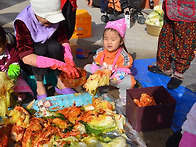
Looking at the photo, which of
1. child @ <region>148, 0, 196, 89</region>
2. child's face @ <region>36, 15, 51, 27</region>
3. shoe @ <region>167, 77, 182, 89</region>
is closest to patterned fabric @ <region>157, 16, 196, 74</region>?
child @ <region>148, 0, 196, 89</region>

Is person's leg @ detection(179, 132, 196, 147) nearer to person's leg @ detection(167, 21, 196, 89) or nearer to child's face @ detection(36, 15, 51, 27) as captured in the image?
person's leg @ detection(167, 21, 196, 89)

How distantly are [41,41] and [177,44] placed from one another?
72.1 inches

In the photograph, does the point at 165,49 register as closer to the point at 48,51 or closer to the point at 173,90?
the point at 173,90

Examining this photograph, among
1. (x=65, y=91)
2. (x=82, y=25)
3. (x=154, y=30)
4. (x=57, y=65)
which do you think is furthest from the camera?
(x=154, y=30)

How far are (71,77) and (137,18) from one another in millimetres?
4447

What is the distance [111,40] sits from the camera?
9.15 feet

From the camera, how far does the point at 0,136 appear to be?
→ 1747 millimetres

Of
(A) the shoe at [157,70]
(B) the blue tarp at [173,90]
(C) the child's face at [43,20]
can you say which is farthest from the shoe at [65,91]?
(A) the shoe at [157,70]

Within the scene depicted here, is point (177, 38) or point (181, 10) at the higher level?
point (181, 10)

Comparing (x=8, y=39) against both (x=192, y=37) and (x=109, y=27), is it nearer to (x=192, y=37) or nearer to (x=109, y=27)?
(x=109, y=27)

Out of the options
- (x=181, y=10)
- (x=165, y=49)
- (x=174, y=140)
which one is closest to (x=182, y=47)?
(x=165, y=49)

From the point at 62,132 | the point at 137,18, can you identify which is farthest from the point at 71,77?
the point at 137,18

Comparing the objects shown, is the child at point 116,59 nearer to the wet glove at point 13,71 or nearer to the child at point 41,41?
the child at point 41,41

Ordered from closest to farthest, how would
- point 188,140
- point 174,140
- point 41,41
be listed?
point 188,140 < point 174,140 < point 41,41
